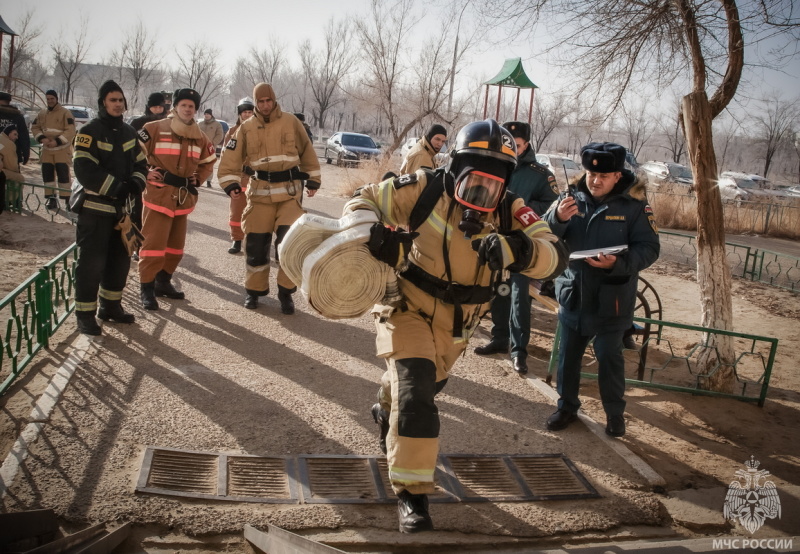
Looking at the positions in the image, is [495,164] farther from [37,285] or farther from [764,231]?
[764,231]

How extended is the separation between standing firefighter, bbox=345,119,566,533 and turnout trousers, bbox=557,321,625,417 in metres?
1.30

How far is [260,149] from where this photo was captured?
287 inches

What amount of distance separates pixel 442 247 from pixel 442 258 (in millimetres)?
63

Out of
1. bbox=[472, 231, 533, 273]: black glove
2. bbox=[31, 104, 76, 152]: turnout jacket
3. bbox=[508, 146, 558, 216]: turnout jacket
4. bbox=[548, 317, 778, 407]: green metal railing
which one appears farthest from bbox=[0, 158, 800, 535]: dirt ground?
bbox=[31, 104, 76, 152]: turnout jacket

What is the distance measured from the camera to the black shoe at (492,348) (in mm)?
6797

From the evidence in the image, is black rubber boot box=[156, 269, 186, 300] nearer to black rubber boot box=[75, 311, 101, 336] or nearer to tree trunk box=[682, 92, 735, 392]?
black rubber boot box=[75, 311, 101, 336]

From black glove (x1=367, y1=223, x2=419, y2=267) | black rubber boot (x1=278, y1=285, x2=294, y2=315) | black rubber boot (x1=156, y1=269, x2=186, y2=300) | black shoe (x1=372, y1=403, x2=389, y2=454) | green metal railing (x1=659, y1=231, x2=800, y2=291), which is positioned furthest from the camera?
green metal railing (x1=659, y1=231, x2=800, y2=291)

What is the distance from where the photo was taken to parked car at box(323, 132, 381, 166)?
28.5m

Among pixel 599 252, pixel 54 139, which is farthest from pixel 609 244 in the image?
pixel 54 139

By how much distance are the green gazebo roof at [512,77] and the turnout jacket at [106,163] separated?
44.0 ft

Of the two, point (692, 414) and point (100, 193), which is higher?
point (100, 193)

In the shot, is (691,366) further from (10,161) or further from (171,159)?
(10,161)

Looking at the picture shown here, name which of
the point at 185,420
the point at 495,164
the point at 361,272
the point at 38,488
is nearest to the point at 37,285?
the point at 185,420

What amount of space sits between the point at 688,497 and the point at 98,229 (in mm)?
5226
